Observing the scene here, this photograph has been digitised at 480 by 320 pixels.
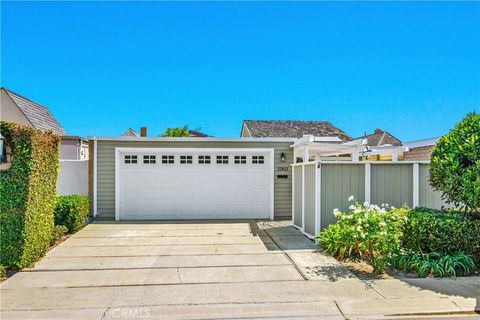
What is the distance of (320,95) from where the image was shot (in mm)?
17922

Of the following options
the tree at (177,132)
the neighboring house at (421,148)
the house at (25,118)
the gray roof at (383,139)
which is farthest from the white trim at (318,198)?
the tree at (177,132)

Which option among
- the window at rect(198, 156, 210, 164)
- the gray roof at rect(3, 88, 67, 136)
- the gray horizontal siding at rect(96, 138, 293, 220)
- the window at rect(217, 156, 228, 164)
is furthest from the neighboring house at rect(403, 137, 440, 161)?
the gray roof at rect(3, 88, 67, 136)

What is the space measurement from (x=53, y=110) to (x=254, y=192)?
16561 mm

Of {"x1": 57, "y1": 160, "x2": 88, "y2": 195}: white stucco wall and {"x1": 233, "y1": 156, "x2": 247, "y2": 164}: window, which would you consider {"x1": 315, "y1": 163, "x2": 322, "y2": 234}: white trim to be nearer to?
{"x1": 233, "y1": 156, "x2": 247, "y2": 164}: window

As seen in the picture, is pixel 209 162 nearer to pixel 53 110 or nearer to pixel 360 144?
pixel 360 144

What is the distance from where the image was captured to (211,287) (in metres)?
4.53

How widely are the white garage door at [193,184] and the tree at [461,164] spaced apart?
224 inches

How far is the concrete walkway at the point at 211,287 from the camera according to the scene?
12.4ft

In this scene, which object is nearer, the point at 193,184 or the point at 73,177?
the point at 73,177

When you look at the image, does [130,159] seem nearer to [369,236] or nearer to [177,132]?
[369,236]

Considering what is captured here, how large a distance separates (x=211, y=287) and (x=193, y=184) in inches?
245

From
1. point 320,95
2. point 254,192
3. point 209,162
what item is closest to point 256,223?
point 254,192

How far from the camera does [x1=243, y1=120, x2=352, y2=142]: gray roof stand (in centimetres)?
1834

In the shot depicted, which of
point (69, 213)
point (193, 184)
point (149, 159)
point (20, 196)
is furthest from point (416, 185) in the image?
point (69, 213)
